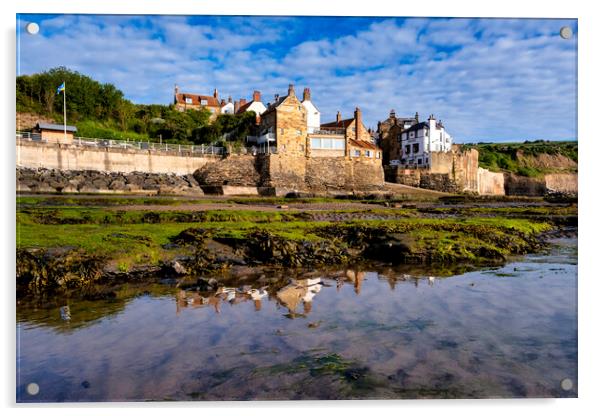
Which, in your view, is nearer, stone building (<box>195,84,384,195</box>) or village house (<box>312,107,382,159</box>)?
stone building (<box>195,84,384,195</box>)

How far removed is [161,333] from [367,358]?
8.05 ft

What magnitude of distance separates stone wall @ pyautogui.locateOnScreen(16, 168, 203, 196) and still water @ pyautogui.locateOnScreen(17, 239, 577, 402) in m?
13.6

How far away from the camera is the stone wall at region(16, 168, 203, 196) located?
20125mm

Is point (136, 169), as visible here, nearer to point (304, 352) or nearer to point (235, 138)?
point (235, 138)

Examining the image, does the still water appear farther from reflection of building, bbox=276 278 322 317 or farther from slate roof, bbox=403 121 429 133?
slate roof, bbox=403 121 429 133

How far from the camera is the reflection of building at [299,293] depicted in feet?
20.7

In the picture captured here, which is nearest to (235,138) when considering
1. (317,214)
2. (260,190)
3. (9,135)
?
(260,190)

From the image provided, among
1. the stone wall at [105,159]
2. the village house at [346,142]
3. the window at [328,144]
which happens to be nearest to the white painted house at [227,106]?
the village house at [346,142]

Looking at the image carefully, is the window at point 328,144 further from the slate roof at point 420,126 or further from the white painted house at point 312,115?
the slate roof at point 420,126

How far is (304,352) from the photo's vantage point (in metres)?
4.64

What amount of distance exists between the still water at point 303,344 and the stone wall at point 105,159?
18.4 m

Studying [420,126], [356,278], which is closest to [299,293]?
[356,278]

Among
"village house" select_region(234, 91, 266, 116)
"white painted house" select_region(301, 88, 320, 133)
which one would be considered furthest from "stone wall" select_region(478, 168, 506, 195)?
"village house" select_region(234, 91, 266, 116)

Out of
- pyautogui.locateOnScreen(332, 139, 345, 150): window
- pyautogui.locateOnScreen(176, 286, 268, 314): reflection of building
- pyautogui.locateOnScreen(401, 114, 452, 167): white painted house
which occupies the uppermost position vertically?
pyautogui.locateOnScreen(401, 114, 452, 167): white painted house
